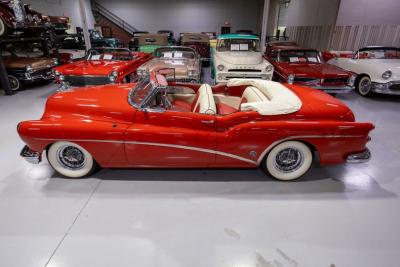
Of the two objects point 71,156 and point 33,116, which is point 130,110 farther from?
point 33,116

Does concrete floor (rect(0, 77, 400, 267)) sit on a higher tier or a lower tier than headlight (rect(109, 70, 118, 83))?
lower

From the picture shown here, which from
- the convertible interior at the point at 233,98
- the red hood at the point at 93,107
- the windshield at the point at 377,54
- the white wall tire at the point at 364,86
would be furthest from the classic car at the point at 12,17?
the windshield at the point at 377,54

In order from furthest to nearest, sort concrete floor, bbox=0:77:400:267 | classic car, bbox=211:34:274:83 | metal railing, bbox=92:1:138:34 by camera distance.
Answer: metal railing, bbox=92:1:138:34 → classic car, bbox=211:34:274:83 → concrete floor, bbox=0:77:400:267

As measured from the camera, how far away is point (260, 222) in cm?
217

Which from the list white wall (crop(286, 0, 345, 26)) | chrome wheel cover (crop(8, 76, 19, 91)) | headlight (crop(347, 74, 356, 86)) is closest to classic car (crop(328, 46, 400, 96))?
headlight (crop(347, 74, 356, 86))

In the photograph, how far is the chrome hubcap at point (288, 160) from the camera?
262 centimetres

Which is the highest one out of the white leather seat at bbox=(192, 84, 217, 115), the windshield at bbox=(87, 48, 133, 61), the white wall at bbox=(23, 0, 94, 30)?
the white wall at bbox=(23, 0, 94, 30)

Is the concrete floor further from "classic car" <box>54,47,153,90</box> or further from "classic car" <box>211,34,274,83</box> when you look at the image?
"classic car" <box>211,34,274,83</box>

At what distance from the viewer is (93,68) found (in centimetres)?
522

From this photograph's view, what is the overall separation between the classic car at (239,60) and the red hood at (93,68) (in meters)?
2.22

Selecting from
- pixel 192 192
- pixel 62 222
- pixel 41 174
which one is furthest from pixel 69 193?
pixel 192 192

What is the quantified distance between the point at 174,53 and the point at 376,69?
16.4 ft

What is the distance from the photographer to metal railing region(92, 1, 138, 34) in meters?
18.5

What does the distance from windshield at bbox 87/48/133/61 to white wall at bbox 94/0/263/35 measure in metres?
14.3
